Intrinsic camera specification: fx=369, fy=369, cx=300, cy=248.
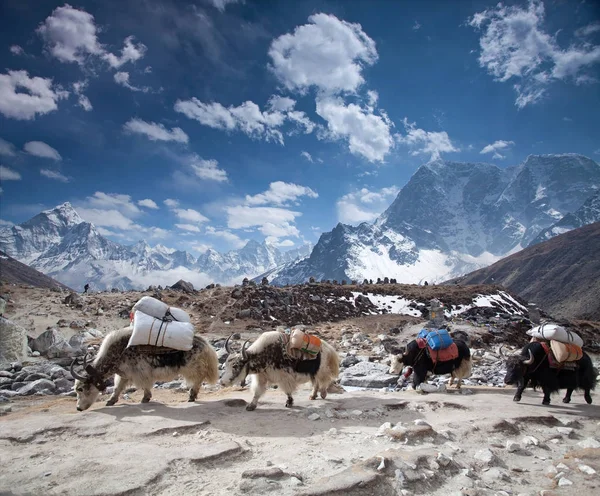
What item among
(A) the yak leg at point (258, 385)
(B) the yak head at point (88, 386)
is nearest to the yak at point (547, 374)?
(A) the yak leg at point (258, 385)

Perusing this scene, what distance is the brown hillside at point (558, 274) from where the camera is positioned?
320ft

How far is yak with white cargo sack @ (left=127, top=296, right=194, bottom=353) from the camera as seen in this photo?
7043 mm

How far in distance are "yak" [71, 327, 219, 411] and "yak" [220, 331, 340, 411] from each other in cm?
66

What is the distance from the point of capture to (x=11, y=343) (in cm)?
1234

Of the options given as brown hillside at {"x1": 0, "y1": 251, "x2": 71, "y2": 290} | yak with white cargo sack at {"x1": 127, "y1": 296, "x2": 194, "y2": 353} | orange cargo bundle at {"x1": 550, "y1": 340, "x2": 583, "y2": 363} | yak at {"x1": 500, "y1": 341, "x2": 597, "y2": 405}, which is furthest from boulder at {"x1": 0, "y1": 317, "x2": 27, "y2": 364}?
brown hillside at {"x1": 0, "y1": 251, "x2": 71, "y2": 290}

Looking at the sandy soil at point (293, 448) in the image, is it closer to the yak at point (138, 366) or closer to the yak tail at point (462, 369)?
the yak at point (138, 366)

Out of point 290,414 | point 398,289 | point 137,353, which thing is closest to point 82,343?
point 137,353

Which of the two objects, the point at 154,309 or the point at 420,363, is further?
the point at 420,363

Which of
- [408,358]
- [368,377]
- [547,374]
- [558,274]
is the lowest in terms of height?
[368,377]

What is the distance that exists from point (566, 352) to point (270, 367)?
5.99 m

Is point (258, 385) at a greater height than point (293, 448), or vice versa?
point (258, 385)

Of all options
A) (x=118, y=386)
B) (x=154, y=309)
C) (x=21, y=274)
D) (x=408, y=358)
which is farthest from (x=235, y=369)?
(x=21, y=274)

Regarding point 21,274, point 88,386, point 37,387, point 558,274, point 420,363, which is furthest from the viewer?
point 21,274

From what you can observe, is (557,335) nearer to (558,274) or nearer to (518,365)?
(518,365)
